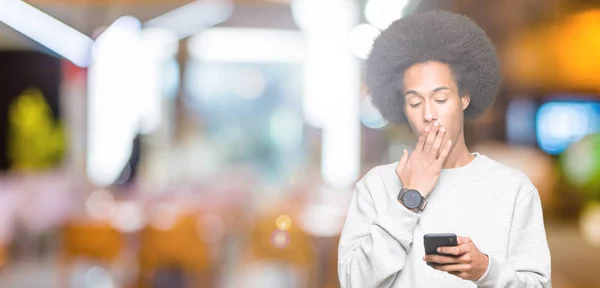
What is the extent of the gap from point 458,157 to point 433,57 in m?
0.17

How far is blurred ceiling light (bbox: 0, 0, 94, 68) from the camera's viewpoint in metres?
3.64

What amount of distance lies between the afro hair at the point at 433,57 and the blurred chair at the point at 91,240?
4.57 meters

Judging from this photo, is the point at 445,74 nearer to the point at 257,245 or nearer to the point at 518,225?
the point at 518,225

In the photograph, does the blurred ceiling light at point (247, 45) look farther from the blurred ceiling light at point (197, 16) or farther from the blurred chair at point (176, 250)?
the blurred chair at point (176, 250)

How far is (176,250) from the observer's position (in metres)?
5.59

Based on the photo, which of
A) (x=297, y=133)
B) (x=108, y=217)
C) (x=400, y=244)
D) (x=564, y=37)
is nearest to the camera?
(x=400, y=244)

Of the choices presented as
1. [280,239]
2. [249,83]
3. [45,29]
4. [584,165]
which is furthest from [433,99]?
[584,165]

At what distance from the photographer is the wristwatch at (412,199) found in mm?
1324

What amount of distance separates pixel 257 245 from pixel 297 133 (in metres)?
3.35

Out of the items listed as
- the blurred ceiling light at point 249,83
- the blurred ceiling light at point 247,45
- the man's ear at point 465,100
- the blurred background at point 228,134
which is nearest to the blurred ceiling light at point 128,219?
the blurred background at point 228,134

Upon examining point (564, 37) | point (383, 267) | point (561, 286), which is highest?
point (564, 37)

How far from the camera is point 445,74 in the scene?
1.36m

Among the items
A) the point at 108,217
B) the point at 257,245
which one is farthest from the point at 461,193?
the point at 108,217

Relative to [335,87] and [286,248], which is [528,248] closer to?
[286,248]
